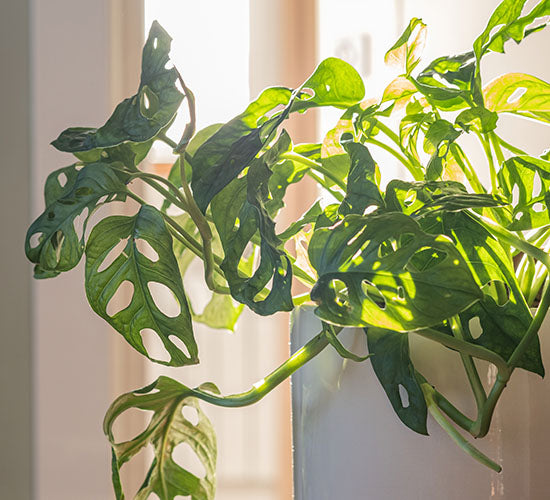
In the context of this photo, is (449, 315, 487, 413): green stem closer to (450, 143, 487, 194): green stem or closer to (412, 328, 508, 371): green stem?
(412, 328, 508, 371): green stem

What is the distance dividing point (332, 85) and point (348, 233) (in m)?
0.13

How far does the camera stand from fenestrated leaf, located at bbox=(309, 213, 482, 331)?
0.31m

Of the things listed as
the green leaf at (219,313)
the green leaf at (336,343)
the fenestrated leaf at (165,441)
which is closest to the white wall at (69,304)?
the green leaf at (219,313)

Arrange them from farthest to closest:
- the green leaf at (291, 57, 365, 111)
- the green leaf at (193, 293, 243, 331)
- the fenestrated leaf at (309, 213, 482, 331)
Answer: the green leaf at (193, 293, 243, 331) → the green leaf at (291, 57, 365, 111) → the fenestrated leaf at (309, 213, 482, 331)

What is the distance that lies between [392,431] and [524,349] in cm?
10

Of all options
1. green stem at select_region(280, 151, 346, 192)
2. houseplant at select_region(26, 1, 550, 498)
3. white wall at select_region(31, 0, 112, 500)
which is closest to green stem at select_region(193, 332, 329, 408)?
houseplant at select_region(26, 1, 550, 498)

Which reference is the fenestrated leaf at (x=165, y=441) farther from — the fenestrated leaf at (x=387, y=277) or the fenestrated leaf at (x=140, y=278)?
the fenestrated leaf at (x=387, y=277)

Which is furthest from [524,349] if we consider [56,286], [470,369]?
[56,286]

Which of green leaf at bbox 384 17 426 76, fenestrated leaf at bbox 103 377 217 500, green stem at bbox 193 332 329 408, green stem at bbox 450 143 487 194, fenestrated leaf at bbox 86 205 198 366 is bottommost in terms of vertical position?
fenestrated leaf at bbox 103 377 217 500

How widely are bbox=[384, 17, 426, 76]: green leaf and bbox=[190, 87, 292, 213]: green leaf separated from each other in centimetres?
8

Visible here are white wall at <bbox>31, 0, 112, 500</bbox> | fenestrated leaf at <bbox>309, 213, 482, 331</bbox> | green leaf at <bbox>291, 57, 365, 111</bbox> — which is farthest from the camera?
white wall at <bbox>31, 0, 112, 500</bbox>

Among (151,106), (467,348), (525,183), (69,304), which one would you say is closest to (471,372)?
(467,348)

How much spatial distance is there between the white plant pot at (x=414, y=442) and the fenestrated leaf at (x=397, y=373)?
0.09ft

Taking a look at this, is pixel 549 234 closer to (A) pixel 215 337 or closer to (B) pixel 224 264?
(B) pixel 224 264
